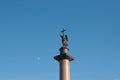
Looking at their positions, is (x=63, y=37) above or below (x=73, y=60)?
above

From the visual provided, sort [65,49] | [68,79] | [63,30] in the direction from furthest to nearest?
[63,30] → [65,49] → [68,79]

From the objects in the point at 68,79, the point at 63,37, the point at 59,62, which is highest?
the point at 63,37

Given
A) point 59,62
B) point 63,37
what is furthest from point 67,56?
point 63,37

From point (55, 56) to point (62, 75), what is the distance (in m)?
2.11

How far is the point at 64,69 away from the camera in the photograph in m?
22.7

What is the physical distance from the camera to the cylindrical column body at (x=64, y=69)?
22438 mm

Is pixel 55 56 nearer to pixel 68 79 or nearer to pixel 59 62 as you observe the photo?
pixel 59 62

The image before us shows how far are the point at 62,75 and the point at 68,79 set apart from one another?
2.10 ft

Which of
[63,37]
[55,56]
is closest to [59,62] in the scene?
[55,56]

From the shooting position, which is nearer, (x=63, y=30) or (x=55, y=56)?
(x=55, y=56)

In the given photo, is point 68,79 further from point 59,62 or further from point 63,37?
point 63,37

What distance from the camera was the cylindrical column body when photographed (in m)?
22.4

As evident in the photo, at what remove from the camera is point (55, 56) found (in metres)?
23.7

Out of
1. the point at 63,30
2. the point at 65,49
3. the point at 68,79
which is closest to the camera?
the point at 68,79
